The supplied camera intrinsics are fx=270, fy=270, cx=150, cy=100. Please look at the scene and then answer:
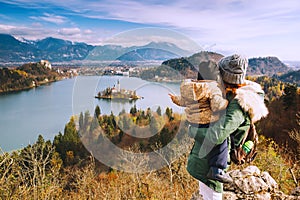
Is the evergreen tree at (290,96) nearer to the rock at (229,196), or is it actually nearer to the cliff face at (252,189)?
the cliff face at (252,189)

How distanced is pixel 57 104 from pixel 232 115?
158 feet

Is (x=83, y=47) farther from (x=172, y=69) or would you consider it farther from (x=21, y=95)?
(x=172, y=69)

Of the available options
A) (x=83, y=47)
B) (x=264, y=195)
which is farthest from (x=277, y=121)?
(x=83, y=47)

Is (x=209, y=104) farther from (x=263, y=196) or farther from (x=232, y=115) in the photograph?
(x=263, y=196)

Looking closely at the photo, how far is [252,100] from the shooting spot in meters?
1.52

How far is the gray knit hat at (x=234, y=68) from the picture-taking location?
152 cm

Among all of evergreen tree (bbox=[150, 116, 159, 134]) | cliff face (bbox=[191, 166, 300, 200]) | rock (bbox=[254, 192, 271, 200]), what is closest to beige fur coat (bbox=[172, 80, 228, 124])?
evergreen tree (bbox=[150, 116, 159, 134])

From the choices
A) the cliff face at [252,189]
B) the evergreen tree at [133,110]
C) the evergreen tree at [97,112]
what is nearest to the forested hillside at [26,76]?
the evergreen tree at [97,112]

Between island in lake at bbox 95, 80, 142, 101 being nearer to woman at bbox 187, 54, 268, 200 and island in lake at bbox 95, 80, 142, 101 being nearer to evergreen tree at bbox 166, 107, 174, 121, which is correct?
evergreen tree at bbox 166, 107, 174, 121

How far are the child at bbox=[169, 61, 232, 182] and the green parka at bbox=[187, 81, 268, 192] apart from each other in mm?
46

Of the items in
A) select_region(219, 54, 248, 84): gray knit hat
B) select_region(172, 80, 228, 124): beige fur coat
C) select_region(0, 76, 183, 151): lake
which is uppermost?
select_region(219, 54, 248, 84): gray knit hat

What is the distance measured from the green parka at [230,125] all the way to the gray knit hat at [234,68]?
0.07 metres

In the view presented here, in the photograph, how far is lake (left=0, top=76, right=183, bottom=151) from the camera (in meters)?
2.53

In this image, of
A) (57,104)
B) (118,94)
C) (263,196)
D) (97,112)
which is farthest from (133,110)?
(57,104)
